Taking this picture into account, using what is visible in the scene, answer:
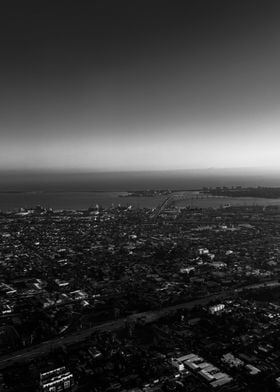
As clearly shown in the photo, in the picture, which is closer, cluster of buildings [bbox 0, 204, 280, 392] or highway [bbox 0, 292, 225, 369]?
cluster of buildings [bbox 0, 204, 280, 392]

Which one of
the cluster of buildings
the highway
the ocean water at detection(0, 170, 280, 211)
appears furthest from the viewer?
the ocean water at detection(0, 170, 280, 211)

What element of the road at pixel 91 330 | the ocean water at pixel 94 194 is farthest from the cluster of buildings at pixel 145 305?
the ocean water at pixel 94 194

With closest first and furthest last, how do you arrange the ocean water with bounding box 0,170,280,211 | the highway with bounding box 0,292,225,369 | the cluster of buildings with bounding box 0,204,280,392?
the cluster of buildings with bounding box 0,204,280,392 → the highway with bounding box 0,292,225,369 → the ocean water with bounding box 0,170,280,211

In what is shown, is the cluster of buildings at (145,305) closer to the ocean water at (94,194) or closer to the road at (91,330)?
the road at (91,330)

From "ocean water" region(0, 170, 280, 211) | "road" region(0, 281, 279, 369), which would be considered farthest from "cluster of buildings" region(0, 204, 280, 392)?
"ocean water" region(0, 170, 280, 211)

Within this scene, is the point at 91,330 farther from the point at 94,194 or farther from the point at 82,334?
the point at 94,194

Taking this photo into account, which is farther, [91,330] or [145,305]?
[145,305]

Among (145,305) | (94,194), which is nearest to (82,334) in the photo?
(145,305)

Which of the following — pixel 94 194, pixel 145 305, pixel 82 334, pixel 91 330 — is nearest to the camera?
pixel 82 334

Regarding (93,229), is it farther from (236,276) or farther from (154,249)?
(236,276)

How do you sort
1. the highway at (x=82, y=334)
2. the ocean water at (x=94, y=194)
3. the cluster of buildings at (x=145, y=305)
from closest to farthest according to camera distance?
the cluster of buildings at (x=145, y=305), the highway at (x=82, y=334), the ocean water at (x=94, y=194)

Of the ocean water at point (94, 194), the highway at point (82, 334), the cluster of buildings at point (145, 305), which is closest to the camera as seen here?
the cluster of buildings at point (145, 305)

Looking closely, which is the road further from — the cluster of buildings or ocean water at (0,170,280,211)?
ocean water at (0,170,280,211)
